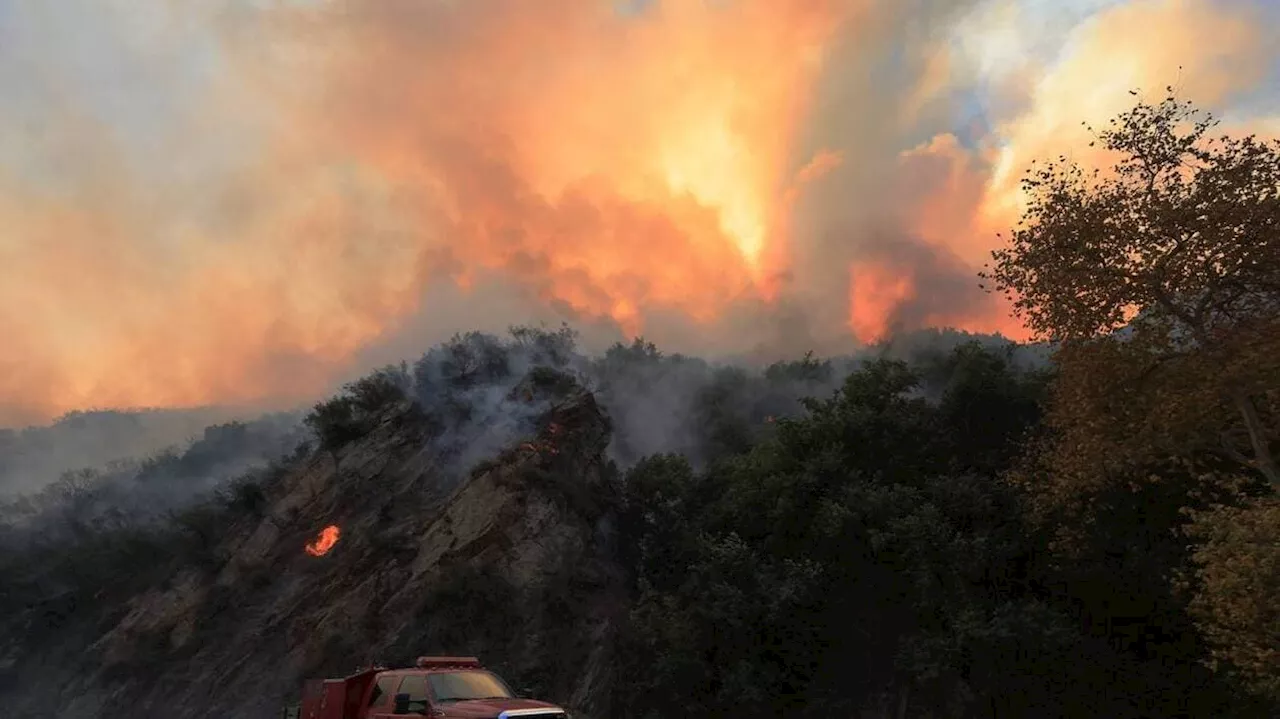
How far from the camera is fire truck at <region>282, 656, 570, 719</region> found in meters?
11.6

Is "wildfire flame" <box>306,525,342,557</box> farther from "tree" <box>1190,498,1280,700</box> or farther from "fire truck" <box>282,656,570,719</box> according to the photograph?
"tree" <box>1190,498,1280,700</box>

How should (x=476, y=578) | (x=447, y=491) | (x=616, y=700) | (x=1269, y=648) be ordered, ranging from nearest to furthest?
(x=1269, y=648), (x=616, y=700), (x=476, y=578), (x=447, y=491)

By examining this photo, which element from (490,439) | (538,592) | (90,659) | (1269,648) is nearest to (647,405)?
(490,439)

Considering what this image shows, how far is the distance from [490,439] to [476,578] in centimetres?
744

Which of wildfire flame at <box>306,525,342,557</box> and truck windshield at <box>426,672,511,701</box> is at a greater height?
wildfire flame at <box>306,525,342,557</box>

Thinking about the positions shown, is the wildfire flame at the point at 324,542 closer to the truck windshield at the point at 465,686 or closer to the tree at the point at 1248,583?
the truck windshield at the point at 465,686

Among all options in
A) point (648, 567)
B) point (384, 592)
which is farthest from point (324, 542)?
point (648, 567)

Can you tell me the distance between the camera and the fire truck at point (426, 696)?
11594 millimetres

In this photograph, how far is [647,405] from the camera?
148ft

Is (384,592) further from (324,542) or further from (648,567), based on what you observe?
(648,567)

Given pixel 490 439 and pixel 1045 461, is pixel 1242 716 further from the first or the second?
pixel 490 439

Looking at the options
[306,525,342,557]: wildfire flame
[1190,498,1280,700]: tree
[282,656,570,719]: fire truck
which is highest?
[306,525,342,557]: wildfire flame

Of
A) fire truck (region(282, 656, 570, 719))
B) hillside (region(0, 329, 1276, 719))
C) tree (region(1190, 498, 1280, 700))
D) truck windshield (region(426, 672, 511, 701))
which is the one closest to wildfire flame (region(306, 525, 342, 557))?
hillside (region(0, 329, 1276, 719))

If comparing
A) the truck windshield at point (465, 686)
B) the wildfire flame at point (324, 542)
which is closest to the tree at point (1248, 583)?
the truck windshield at point (465, 686)
